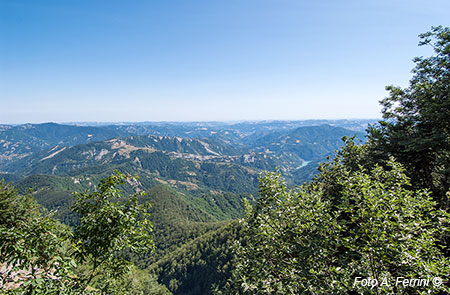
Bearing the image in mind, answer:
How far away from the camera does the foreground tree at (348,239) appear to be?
25.3ft

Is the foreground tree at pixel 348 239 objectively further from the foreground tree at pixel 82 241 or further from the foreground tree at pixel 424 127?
the foreground tree at pixel 424 127

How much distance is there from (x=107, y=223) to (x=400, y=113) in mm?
31765

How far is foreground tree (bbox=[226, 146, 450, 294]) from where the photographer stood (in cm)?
771

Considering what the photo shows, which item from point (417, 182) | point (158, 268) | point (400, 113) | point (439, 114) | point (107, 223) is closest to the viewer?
point (107, 223)

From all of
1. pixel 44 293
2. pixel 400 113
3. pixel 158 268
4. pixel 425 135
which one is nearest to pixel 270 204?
pixel 44 293

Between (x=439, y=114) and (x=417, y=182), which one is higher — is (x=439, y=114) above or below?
above

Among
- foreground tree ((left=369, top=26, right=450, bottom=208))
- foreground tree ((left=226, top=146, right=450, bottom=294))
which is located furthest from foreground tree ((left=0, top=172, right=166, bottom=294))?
foreground tree ((left=369, top=26, right=450, bottom=208))

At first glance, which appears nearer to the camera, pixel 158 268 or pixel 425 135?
pixel 425 135

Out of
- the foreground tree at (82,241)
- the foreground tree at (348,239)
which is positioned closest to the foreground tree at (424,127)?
the foreground tree at (348,239)

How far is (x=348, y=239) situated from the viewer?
8312 mm

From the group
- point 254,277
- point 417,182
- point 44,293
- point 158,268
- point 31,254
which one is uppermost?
point 31,254

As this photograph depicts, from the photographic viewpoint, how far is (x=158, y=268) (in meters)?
192

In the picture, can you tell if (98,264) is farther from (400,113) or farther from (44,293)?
(400,113)

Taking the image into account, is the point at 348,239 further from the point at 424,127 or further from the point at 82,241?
the point at 424,127
